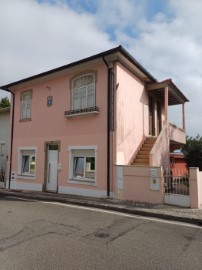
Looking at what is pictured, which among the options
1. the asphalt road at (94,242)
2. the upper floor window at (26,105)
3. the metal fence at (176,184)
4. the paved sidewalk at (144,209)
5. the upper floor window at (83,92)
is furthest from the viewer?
the upper floor window at (26,105)

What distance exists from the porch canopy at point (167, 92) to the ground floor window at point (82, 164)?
14.9ft

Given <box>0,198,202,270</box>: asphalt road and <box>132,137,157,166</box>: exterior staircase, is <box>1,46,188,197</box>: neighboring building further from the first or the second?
<box>0,198,202,270</box>: asphalt road

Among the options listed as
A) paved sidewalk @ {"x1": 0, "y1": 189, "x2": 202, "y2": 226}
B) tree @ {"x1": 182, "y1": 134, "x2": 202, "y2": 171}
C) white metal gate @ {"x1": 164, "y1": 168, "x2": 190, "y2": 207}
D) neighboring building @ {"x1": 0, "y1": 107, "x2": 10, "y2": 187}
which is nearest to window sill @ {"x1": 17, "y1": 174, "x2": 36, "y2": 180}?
paved sidewalk @ {"x1": 0, "y1": 189, "x2": 202, "y2": 226}

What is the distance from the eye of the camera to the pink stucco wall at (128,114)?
11767mm

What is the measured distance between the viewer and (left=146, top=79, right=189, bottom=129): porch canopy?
14.2 meters

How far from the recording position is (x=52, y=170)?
45.2 ft

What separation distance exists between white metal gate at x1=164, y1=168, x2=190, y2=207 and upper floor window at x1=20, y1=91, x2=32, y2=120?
8.96 m

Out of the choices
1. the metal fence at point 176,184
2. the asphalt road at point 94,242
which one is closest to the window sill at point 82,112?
the metal fence at point 176,184

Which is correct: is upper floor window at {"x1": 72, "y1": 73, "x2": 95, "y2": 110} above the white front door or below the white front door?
above

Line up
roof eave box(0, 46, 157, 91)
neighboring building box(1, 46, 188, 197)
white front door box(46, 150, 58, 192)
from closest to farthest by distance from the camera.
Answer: roof eave box(0, 46, 157, 91) < neighboring building box(1, 46, 188, 197) < white front door box(46, 150, 58, 192)

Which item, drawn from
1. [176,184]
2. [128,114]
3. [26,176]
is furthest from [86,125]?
[26,176]

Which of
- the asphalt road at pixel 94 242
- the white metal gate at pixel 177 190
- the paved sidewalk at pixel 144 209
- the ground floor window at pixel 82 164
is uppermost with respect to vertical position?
the ground floor window at pixel 82 164

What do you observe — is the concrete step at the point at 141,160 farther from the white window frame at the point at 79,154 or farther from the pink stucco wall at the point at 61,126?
the white window frame at the point at 79,154

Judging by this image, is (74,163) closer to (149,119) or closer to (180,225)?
(149,119)
